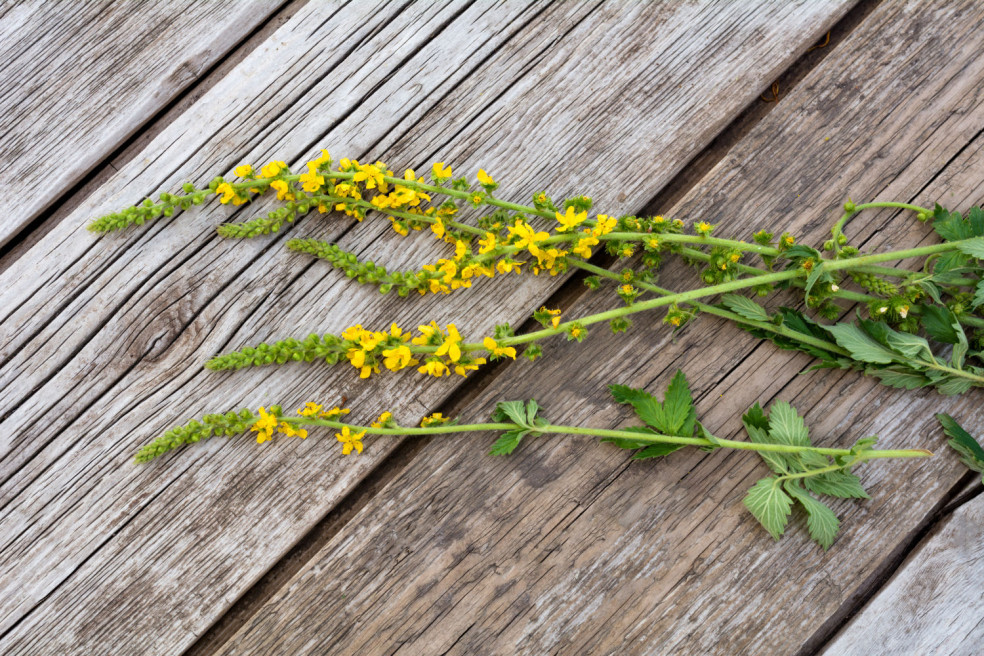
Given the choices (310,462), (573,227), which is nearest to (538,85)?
(573,227)

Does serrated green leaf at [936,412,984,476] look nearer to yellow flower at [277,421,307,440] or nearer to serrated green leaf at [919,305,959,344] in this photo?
serrated green leaf at [919,305,959,344]

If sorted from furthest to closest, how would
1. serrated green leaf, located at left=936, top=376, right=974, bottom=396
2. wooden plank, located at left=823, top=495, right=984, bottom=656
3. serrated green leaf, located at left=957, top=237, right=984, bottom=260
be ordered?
wooden plank, located at left=823, top=495, right=984, bottom=656 < serrated green leaf, located at left=936, top=376, right=974, bottom=396 < serrated green leaf, located at left=957, top=237, right=984, bottom=260

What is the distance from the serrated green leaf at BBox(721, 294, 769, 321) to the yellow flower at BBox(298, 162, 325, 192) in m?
1.28

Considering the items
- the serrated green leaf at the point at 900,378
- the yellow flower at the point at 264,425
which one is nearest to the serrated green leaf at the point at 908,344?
the serrated green leaf at the point at 900,378

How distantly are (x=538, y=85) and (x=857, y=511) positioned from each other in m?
1.76

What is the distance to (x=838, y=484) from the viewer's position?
1.85m

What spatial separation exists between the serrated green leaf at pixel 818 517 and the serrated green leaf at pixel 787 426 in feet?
0.44

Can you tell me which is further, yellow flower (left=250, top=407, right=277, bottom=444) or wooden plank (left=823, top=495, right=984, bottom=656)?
wooden plank (left=823, top=495, right=984, bottom=656)

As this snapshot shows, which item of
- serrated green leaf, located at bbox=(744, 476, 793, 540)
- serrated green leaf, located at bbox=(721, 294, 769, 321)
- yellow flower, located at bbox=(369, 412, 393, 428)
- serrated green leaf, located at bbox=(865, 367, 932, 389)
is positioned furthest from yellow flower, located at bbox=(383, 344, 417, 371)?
serrated green leaf, located at bbox=(865, 367, 932, 389)

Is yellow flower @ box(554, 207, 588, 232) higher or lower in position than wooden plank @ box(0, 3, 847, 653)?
lower

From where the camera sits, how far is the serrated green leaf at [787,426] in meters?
1.82

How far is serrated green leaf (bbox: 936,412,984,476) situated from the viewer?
73.2 inches

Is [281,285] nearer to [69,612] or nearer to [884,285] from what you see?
[69,612]

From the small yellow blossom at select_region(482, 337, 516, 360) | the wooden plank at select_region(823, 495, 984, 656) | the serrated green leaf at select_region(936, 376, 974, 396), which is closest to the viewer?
the small yellow blossom at select_region(482, 337, 516, 360)
